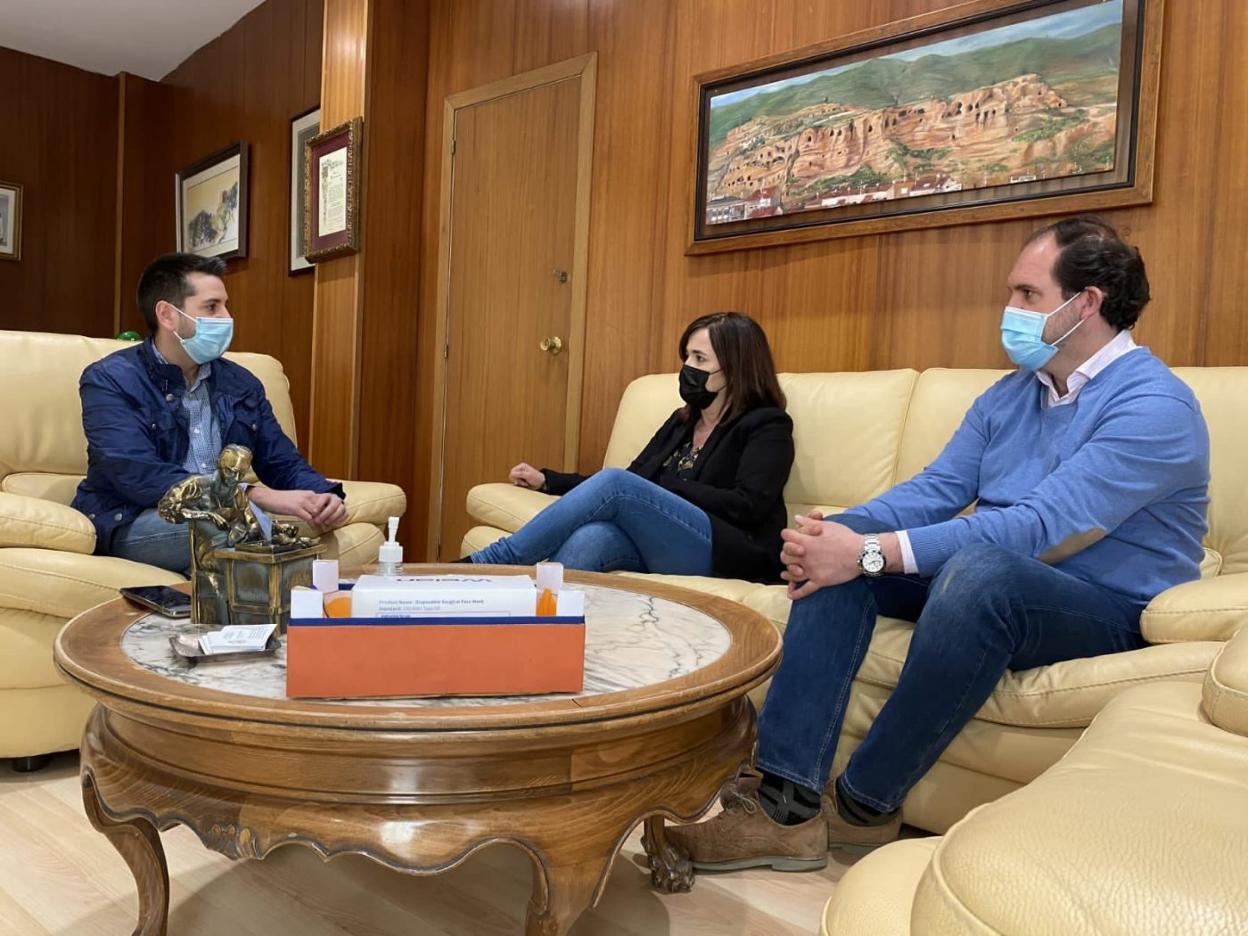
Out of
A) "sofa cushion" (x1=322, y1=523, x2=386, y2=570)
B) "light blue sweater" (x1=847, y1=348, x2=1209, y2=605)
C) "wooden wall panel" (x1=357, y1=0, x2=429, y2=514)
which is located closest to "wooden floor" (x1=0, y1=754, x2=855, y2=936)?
"light blue sweater" (x1=847, y1=348, x2=1209, y2=605)

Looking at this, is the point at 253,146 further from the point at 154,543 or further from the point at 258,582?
the point at 258,582

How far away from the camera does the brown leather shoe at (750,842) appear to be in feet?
4.94

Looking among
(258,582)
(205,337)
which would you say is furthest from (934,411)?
(205,337)

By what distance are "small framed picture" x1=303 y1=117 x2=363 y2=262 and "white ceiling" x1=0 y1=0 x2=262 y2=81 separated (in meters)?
1.40

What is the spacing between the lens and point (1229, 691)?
3.02 ft

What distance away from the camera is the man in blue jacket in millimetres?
2066

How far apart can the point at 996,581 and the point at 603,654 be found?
637 millimetres

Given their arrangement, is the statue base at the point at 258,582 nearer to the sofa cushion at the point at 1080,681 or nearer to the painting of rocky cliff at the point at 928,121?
the sofa cushion at the point at 1080,681

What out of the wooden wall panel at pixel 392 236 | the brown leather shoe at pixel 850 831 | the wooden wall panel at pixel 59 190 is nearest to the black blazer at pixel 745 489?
the brown leather shoe at pixel 850 831

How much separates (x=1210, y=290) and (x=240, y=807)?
210cm

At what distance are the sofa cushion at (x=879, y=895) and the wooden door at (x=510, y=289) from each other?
2.62 meters

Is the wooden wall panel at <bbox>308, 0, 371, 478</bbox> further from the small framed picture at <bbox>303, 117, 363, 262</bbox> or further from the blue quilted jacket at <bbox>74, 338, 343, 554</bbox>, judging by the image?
the blue quilted jacket at <bbox>74, 338, 343, 554</bbox>

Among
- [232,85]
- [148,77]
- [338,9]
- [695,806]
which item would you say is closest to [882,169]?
[695,806]

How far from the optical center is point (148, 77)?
5.82 metres
